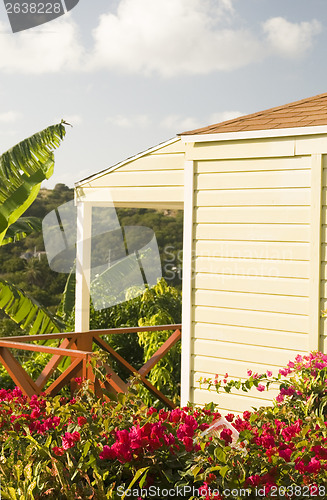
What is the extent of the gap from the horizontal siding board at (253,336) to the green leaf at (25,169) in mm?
4398

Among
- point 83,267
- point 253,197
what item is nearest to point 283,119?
point 253,197

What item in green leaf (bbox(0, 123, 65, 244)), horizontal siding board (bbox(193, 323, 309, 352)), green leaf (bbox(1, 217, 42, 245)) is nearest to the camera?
horizontal siding board (bbox(193, 323, 309, 352))

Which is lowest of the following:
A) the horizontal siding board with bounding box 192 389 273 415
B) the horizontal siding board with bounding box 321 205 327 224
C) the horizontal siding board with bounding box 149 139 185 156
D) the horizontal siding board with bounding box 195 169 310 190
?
the horizontal siding board with bounding box 192 389 273 415

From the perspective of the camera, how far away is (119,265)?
12422mm

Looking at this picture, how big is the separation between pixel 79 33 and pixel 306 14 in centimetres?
942

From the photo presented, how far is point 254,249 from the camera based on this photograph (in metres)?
5.19

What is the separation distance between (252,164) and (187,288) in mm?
1243

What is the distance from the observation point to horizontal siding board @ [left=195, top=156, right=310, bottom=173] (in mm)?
4980

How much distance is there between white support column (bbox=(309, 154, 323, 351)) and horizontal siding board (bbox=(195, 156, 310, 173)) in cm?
11

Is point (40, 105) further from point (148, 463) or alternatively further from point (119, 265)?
point (148, 463)

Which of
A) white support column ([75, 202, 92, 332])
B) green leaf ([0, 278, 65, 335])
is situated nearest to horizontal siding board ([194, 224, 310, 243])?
white support column ([75, 202, 92, 332])

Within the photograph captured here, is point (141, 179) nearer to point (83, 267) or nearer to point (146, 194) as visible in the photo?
point (146, 194)

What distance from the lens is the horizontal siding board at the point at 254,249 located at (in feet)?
16.3

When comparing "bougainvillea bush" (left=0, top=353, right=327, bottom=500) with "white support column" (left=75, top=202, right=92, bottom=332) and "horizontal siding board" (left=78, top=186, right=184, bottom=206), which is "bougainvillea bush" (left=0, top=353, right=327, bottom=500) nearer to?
"horizontal siding board" (left=78, top=186, right=184, bottom=206)
